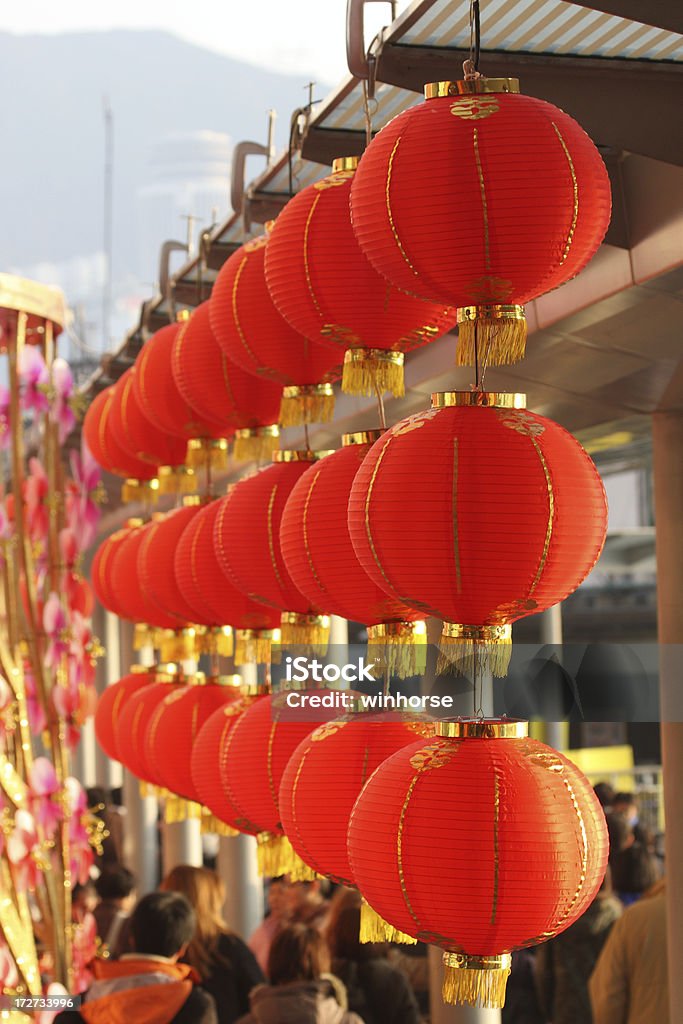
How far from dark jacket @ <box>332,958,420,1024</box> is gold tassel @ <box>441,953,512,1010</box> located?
74.1 inches

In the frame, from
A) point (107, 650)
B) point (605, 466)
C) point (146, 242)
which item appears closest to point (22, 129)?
point (146, 242)

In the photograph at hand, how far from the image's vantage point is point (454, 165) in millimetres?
1274

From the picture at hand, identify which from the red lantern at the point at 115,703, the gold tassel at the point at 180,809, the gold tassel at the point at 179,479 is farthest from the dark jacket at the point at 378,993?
the gold tassel at the point at 179,479

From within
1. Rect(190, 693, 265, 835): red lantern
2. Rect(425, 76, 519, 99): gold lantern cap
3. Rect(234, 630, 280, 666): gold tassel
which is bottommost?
Rect(190, 693, 265, 835): red lantern

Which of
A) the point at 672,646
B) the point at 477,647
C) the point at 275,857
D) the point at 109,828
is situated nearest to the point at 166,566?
the point at 275,857

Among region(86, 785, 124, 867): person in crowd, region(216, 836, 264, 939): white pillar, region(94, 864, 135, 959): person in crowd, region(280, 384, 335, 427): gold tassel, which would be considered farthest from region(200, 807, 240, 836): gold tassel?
region(86, 785, 124, 867): person in crowd

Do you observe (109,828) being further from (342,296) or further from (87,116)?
(87,116)

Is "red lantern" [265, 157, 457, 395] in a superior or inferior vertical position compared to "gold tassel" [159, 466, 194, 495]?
superior

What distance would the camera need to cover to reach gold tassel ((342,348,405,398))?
1.70 metres

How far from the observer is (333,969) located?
3.16 metres

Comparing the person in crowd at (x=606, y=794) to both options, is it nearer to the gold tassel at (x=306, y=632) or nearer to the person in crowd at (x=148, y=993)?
the person in crowd at (x=148, y=993)

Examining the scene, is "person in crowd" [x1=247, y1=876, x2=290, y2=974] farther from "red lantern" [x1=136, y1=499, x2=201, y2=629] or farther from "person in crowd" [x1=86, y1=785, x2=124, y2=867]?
"person in crowd" [x1=86, y1=785, x2=124, y2=867]

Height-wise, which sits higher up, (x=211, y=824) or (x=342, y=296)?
(x=342, y=296)

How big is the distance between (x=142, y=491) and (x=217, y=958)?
1169mm
